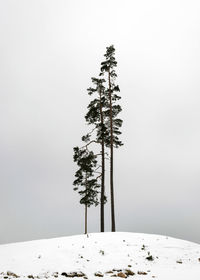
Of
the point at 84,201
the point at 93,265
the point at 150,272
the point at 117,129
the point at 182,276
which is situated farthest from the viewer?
the point at 84,201

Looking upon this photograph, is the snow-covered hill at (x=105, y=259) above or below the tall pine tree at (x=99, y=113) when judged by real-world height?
below

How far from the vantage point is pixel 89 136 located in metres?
25.2

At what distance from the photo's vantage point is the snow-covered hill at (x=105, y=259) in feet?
34.9

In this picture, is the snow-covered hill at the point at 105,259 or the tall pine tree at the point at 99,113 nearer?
the snow-covered hill at the point at 105,259

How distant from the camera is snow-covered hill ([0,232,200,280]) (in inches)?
418

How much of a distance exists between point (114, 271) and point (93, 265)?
125cm

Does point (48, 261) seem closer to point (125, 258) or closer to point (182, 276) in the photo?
point (125, 258)

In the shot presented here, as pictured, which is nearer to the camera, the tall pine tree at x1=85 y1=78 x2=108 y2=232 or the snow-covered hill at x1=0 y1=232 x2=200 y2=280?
the snow-covered hill at x1=0 y1=232 x2=200 y2=280

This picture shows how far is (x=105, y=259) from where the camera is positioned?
12.9m

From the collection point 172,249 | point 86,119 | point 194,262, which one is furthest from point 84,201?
point 194,262

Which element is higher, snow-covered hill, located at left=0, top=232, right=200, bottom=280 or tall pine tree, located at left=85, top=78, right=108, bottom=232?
tall pine tree, located at left=85, top=78, right=108, bottom=232

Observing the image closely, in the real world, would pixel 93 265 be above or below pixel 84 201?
below

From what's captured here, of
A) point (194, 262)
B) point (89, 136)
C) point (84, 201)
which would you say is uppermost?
point (89, 136)

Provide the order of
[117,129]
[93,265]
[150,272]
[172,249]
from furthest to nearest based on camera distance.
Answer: [117,129] → [172,249] → [93,265] → [150,272]
